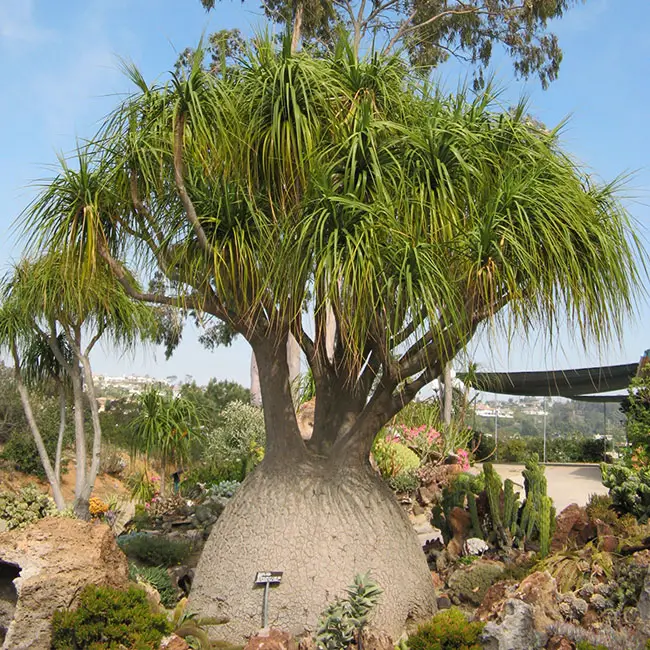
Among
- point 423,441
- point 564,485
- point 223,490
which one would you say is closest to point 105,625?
point 223,490

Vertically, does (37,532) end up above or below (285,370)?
below

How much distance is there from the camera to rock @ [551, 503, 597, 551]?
Result: 261 inches

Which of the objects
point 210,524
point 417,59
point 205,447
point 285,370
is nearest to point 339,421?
point 285,370

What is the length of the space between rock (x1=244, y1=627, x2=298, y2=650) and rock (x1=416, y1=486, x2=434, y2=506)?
6.56 m

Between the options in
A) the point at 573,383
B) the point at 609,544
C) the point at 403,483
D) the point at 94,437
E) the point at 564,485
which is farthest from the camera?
the point at 573,383

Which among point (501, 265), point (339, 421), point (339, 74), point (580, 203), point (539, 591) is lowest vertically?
point (539, 591)

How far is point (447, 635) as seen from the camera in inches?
184

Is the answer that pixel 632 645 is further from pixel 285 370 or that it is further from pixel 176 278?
pixel 176 278

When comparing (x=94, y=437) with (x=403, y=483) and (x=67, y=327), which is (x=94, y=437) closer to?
(x=67, y=327)

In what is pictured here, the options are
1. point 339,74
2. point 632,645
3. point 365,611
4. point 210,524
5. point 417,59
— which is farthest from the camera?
point 417,59

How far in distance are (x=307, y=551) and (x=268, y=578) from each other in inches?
12.6

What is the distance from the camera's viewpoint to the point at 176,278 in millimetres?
6004

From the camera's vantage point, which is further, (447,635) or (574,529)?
(574,529)

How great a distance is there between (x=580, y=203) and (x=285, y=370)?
2450mm
